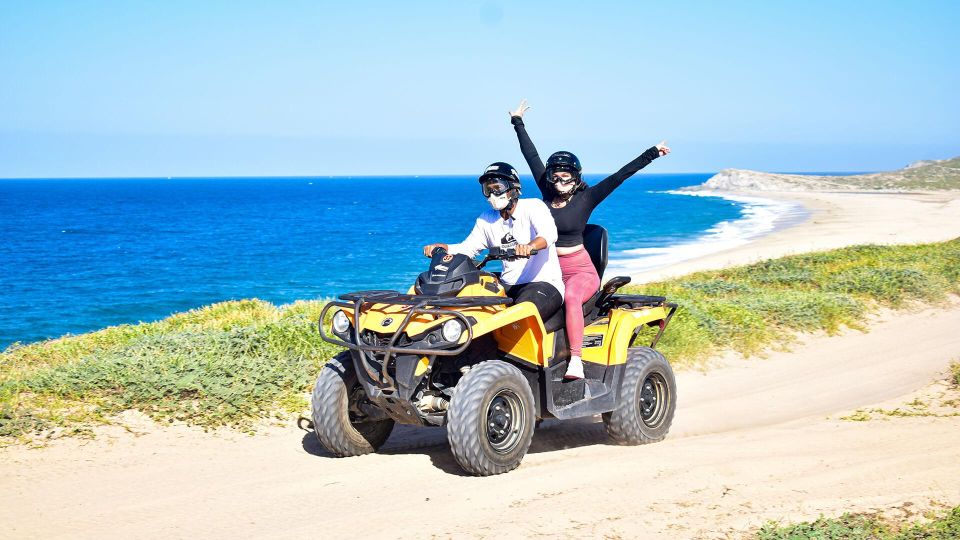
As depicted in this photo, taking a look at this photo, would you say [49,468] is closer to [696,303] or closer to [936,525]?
[936,525]

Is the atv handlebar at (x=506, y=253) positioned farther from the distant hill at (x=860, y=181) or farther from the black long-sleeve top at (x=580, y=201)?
the distant hill at (x=860, y=181)

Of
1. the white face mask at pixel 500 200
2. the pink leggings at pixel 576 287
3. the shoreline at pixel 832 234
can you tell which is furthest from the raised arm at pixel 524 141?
the shoreline at pixel 832 234

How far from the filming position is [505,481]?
6.33 meters

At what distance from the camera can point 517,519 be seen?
5535mm

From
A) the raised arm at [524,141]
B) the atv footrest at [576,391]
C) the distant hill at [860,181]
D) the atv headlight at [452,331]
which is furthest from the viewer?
the distant hill at [860,181]

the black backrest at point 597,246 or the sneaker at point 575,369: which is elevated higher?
the black backrest at point 597,246

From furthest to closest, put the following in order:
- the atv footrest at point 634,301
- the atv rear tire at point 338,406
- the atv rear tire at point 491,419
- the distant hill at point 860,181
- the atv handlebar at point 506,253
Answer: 1. the distant hill at point 860,181
2. the atv footrest at point 634,301
3. the atv rear tire at point 338,406
4. the atv handlebar at point 506,253
5. the atv rear tire at point 491,419

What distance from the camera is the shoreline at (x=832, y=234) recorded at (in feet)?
103

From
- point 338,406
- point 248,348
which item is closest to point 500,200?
point 338,406

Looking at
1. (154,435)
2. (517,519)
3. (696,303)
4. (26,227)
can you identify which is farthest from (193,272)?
(26,227)

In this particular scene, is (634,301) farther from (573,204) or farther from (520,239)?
(520,239)

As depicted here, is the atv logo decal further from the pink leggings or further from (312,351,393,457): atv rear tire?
(312,351,393,457): atv rear tire

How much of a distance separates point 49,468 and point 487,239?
Answer: 150 inches

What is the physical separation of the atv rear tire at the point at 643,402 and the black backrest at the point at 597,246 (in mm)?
821
